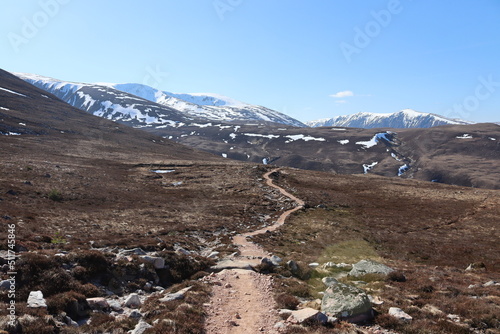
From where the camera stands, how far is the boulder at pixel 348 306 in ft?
38.9

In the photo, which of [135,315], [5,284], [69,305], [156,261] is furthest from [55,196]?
[135,315]

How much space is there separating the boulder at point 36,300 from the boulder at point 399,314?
14127mm

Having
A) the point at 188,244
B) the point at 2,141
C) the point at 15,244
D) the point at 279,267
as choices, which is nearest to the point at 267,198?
the point at 188,244

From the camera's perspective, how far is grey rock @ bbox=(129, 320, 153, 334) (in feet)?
33.2

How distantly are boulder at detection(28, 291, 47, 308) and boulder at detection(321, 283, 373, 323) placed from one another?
1160cm

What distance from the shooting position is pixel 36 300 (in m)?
11.0

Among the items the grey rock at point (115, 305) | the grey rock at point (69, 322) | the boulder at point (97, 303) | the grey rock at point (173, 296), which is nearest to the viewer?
the grey rock at point (69, 322)

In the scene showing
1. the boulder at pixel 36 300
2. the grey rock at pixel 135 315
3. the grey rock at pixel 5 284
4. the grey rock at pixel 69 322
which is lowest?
the grey rock at pixel 135 315

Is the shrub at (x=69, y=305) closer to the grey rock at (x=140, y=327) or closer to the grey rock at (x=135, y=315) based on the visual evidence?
the grey rock at (x=135, y=315)

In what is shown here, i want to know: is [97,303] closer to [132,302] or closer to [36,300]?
[132,302]

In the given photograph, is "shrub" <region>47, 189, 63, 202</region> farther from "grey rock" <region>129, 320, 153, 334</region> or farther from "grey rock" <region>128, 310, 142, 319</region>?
"grey rock" <region>129, 320, 153, 334</region>

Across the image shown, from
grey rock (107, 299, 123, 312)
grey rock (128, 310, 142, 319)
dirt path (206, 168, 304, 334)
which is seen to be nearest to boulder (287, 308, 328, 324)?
dirt path (206, 168, 304, 334)

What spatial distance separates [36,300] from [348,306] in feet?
41.8

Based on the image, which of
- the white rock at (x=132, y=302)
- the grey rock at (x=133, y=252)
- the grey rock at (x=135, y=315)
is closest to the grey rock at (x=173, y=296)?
the white rock at (x=132, y=302)
